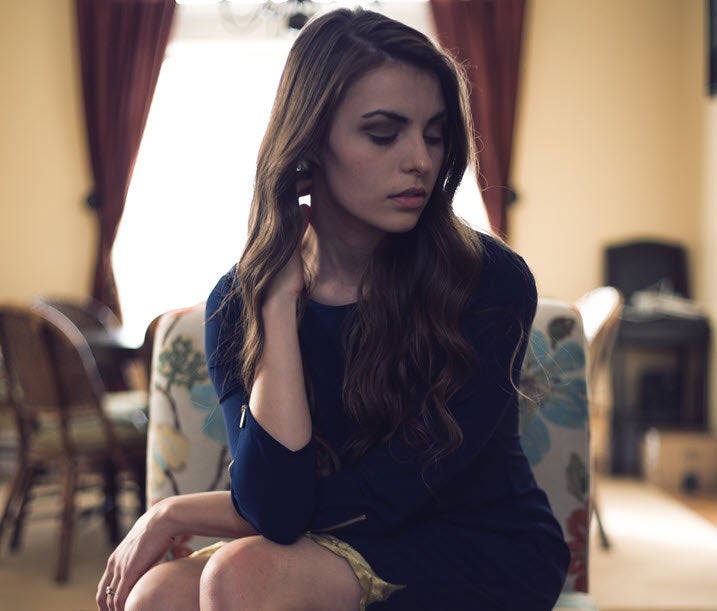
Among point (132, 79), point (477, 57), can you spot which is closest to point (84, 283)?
point (132, 79)

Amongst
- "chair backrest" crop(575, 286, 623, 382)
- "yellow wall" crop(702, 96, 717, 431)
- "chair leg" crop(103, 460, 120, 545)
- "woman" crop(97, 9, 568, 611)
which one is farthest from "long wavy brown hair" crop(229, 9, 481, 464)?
"yellow wall" crop(702, 96, 717, 431)

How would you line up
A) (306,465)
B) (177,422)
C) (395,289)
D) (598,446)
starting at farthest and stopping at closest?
(598,446) → (177,422) → (395,289) → (306,465)

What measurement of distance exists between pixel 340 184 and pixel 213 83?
4.52 m

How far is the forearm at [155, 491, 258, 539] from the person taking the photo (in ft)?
4.01

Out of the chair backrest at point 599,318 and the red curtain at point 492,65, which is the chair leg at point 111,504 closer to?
the chair backrest at point 599,318

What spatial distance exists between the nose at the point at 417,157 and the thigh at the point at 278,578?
506 millimetres

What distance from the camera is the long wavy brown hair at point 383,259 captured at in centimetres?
123

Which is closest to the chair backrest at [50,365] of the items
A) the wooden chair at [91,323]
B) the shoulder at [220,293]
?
the wooden chair at [91,323]

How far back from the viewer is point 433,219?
134cm

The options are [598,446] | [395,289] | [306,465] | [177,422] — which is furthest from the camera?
[598,446]

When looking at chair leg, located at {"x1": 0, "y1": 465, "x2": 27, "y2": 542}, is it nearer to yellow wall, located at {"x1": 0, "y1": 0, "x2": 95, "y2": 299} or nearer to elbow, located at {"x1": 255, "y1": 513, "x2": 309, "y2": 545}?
yellow wall, located at {"x1": 0, "y1": 0, "x2": 95, "y2": 299}

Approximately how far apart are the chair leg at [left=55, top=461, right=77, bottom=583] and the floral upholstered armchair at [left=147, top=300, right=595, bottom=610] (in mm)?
1891

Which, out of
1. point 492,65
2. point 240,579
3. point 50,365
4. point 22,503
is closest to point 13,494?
point 22,503

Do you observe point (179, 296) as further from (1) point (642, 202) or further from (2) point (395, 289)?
(2) point (395, 289)
